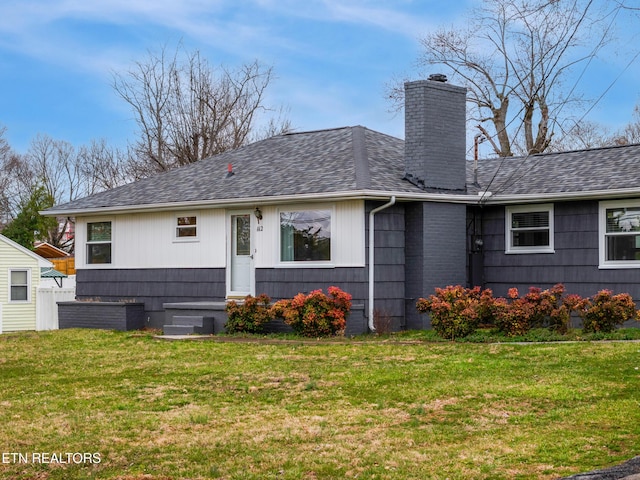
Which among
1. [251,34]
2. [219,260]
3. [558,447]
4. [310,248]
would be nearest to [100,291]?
[219,260]

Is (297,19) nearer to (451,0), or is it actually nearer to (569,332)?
(451,0)

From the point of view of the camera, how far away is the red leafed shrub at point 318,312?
1573 centimetres

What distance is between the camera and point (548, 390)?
9664 mm

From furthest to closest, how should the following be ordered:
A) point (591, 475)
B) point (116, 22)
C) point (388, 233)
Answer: point (116, 22)
point (388, 233)
point (591, 475)

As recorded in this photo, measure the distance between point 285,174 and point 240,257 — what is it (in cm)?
208

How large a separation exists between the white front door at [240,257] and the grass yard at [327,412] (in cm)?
509

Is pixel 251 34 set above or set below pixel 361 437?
above

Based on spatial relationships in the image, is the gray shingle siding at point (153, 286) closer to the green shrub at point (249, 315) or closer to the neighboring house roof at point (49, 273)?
the green shrub at point (249, 315)

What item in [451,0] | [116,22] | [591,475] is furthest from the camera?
[116,22]

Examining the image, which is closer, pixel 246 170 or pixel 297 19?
pixel 297 19

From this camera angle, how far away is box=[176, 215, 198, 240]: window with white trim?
770 inches

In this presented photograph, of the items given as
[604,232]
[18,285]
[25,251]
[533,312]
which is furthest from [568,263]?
[18,285]

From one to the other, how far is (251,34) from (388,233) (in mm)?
13576

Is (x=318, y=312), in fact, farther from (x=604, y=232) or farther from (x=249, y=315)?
(x=604, y=232)
